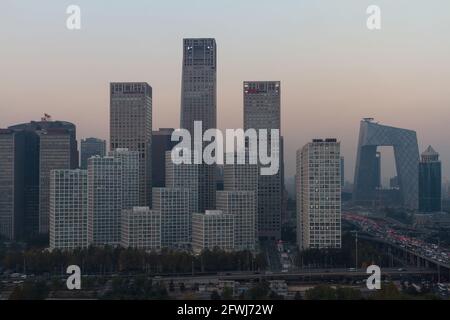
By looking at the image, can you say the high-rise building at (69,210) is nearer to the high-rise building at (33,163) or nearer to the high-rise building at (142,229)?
the high-rise building at (142,229)

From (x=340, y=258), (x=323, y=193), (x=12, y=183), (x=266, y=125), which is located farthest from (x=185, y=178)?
(x=12, y=183)

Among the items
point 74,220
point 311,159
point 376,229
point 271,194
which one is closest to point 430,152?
point 376,229

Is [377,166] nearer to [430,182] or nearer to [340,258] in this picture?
[430,182]

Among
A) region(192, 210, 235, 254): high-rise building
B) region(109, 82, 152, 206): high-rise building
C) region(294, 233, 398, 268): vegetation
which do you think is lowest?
region(294, 233, 398, 268): vegetation

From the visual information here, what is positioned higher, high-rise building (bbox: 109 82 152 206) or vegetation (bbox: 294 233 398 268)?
high-rise building (bbox: 109 82 152 206)

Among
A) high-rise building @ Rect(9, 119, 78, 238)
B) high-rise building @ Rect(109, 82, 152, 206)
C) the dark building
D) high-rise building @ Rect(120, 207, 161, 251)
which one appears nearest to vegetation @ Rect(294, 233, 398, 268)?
high-rise building @ Rect(120, 207, 161, 251)

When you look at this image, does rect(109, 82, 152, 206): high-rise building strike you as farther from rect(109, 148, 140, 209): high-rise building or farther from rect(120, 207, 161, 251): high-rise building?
rect(120, 207, 161, 251): high-rise building
